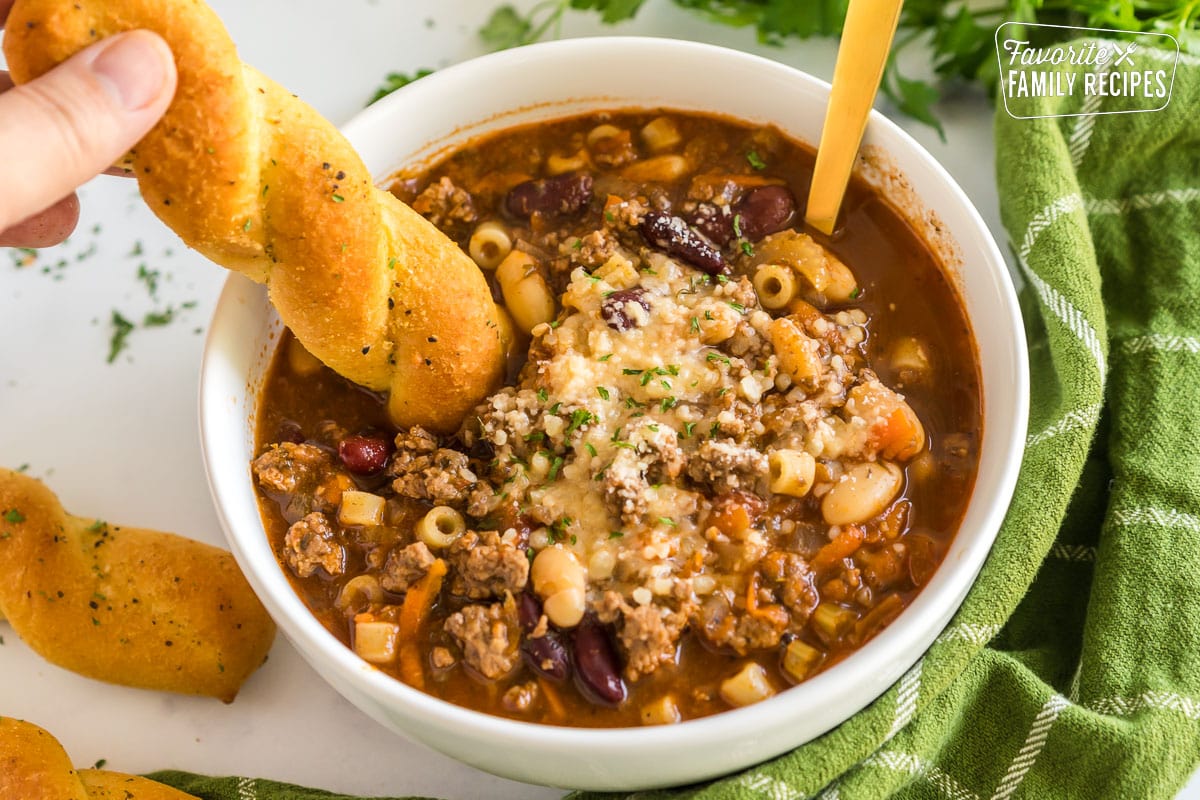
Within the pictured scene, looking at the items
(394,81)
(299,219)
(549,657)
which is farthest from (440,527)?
(394,81)

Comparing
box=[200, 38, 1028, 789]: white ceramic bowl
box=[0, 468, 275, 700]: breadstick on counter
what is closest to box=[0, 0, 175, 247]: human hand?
box=[200, 38, 1028, 789]: white ceramic bowl

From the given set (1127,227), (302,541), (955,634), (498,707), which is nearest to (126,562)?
(302,541)

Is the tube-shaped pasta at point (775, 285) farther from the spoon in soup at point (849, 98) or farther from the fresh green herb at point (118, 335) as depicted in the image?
the fresh green herb at point (118, 335)

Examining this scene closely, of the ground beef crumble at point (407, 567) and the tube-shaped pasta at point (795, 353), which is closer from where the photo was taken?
the ground beef crumble at point (407, 567)

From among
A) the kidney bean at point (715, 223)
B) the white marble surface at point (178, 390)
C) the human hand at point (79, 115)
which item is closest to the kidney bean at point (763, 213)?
the kidney bean at point (715, 223)

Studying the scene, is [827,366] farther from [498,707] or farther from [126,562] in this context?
[126,562]
